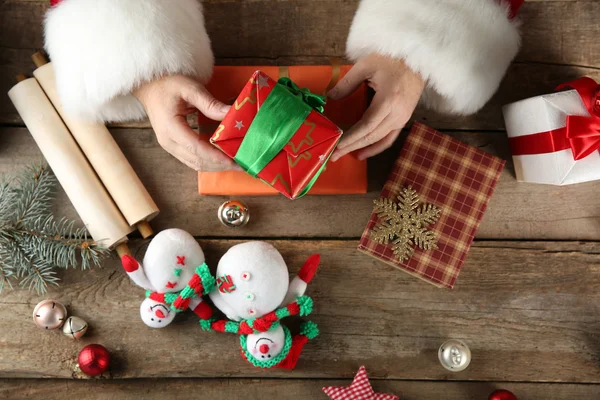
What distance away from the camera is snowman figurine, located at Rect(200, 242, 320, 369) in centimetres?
80

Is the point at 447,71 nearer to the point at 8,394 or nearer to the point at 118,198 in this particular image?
the point at 118,198

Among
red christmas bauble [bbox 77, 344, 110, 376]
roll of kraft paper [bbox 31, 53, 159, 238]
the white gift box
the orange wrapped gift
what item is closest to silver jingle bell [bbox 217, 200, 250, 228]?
the orange wrapped gift

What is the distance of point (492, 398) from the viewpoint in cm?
87

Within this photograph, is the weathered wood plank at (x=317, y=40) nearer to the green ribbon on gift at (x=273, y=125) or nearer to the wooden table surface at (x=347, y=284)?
the wooden table surface at (x=347, y=284)

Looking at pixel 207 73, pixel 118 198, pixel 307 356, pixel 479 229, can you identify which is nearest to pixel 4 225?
pixel 118 198

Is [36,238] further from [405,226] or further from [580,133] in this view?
[580,133]

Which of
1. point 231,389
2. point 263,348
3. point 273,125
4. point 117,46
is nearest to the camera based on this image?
point 273,125

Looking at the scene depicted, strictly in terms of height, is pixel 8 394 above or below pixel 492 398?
below

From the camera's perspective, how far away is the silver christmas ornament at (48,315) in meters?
0.86

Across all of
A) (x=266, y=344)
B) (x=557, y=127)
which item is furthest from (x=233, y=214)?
(x=557, y=127)

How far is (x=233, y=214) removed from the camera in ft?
2.88

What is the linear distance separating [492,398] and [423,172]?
0.45 meters

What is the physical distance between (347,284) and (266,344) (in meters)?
0.21

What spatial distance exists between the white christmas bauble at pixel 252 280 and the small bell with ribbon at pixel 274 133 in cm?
24
